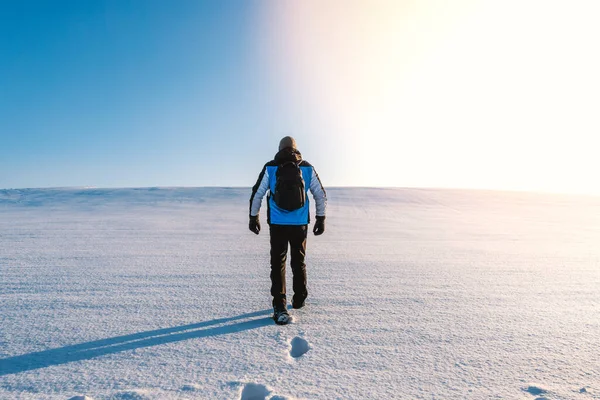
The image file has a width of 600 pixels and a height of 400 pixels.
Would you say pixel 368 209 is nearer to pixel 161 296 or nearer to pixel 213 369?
pixel 161 296

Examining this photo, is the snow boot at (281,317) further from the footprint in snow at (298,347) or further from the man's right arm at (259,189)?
the man's right arm at (259,189)

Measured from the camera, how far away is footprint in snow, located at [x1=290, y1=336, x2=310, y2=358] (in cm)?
263

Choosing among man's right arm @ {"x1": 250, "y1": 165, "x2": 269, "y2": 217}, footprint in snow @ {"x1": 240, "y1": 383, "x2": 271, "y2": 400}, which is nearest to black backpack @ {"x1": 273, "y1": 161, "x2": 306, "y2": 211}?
man's right arm @ {"x1": 250, "y1": 165, "x2": 269, "y2": 217}

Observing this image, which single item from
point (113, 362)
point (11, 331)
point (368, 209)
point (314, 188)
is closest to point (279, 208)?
point (314, 188)

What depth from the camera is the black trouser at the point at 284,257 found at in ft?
11.1

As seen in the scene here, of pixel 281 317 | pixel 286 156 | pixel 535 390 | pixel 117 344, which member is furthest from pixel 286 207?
pixel 535 390

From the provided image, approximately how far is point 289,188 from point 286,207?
0.60ft

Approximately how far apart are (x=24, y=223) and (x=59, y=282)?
24.1ft

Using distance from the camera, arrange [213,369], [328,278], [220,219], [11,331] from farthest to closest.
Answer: [220,219] → [328,278] → [11,331] → [213,369]

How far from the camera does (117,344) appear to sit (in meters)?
2.74

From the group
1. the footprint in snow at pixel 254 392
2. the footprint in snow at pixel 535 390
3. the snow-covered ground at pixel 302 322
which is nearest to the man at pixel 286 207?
the snow-covered ground at pixel 302 322

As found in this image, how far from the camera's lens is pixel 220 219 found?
1181cm

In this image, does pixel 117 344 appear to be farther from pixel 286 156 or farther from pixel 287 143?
Answer: pixel 287 143

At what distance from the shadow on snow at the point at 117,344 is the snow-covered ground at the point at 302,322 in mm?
16
